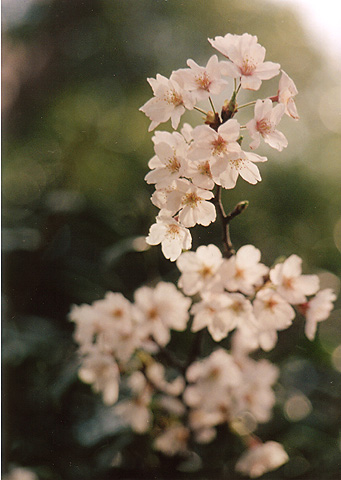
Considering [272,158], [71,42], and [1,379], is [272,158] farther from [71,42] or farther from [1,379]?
[1,379]

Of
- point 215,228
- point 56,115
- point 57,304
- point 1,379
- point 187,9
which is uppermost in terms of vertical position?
point 187,9

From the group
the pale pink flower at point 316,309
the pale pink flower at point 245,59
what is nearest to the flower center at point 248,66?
the pale pink flower at point 245,59

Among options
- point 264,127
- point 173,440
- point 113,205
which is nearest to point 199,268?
point 264,127

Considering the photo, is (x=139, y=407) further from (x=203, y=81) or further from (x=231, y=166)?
(x=203, y=81)

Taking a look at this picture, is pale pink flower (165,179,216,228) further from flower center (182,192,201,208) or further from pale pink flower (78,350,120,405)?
pale pink flower (78,350,120,405)

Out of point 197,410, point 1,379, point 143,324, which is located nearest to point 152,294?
point 143,324

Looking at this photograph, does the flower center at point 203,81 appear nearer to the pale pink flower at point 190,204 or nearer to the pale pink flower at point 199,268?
the pale pink flower at point 190,204

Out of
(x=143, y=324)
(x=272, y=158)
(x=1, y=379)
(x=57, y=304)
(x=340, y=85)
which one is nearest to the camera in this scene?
(x=143, y=324)
